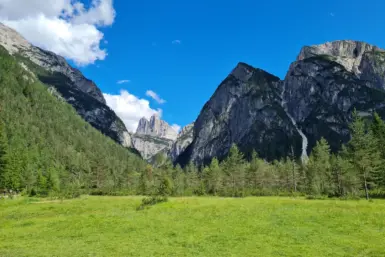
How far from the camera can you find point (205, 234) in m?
26.1

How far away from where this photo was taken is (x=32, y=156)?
13650cm

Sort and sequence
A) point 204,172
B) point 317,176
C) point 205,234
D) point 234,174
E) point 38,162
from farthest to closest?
point 204,172
point 38,162
point 234,174
point 317,176
point 205,234

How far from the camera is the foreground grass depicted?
2114 cm

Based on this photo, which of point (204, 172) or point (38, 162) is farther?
point (204, 172)

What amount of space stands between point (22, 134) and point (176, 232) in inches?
6354

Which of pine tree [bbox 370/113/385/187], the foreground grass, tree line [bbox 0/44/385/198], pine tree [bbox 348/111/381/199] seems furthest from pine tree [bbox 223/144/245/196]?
the foreground grass

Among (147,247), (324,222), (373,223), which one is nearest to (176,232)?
(147,247)

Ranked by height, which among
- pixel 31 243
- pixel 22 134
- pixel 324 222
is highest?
pixel 22 134

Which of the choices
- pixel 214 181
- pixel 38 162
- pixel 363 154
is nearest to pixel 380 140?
pixel 363 154

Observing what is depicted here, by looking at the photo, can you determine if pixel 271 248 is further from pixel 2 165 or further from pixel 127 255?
pixel 2 165

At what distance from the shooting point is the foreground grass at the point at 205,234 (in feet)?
69.4

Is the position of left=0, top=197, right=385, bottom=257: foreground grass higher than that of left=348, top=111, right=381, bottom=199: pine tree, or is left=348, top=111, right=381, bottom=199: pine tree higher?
left=348, top=111, right=381, bottom=199: pine tree

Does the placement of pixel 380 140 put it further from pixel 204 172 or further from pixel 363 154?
pixel 204 172

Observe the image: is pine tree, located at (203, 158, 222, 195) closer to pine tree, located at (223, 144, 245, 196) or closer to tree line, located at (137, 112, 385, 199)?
tree line, located at (137, 112, 385, 199)
